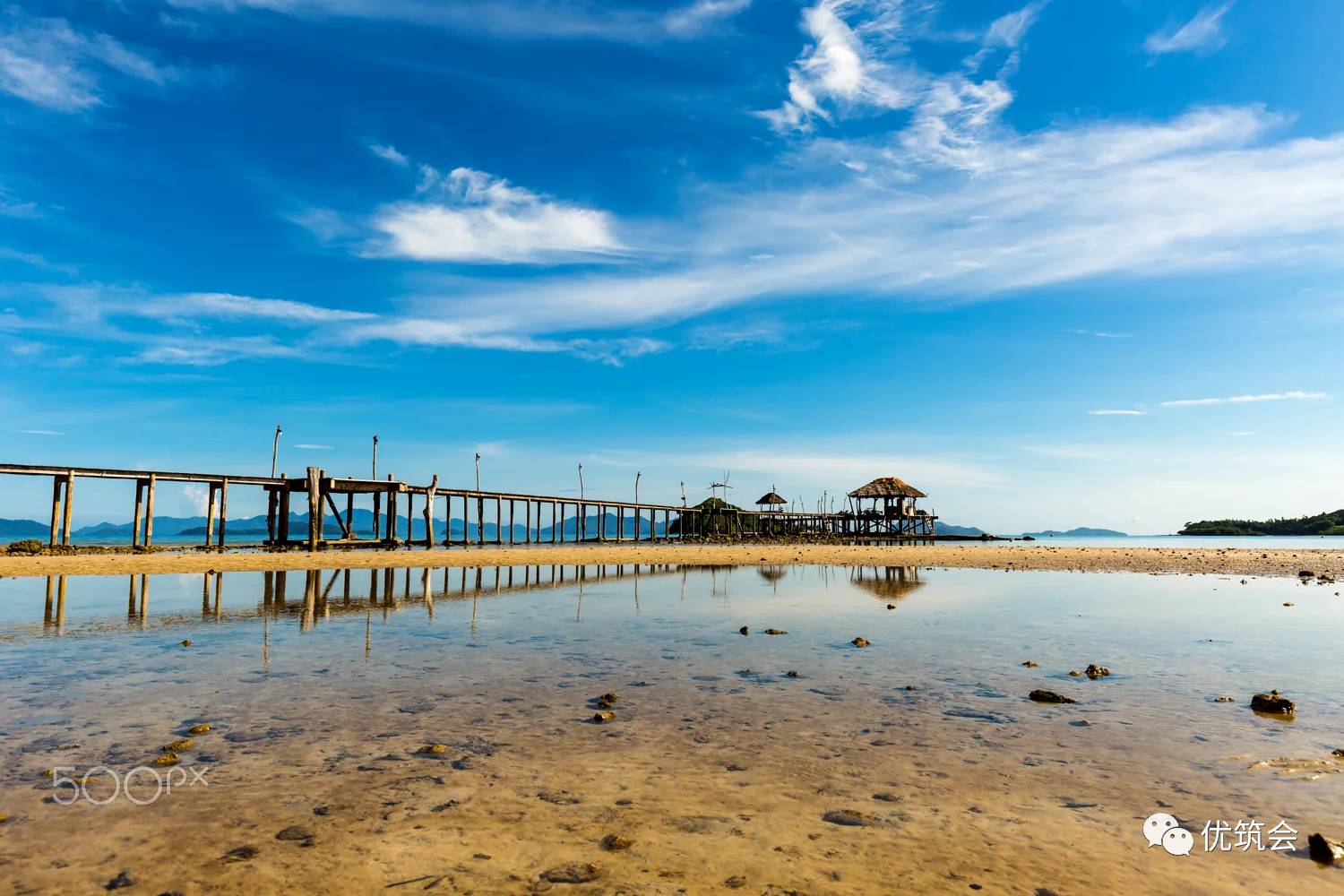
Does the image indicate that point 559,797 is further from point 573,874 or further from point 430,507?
point 430,507

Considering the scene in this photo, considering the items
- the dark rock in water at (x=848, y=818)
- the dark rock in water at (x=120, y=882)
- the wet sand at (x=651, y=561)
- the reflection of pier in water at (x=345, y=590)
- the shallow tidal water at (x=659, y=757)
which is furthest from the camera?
the wet sand at (x=651, y=561)

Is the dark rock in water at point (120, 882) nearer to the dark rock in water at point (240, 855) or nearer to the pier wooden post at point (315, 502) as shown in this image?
the dark rock in water at point (240, 855)

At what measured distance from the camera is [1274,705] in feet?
26.2

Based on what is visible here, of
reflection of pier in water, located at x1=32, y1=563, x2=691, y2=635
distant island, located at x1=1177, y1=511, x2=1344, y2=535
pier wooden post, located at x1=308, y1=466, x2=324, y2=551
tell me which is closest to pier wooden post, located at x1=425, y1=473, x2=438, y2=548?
pier wooden post, located at x1=308, y1=466, x2=324, y2=551

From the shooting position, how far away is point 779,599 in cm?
2039

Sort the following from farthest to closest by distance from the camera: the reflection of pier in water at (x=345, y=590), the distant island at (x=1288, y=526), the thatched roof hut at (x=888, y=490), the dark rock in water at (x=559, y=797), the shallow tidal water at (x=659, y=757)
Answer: the distant island at (x=1288, y=526) < the thatched roof hut at (x=888, y=490) < the reflection of pier in water at (x=345, y=590) < the dark rock in water at (x=559, y=797) < the shallow tidal water at (x=659, y=757)

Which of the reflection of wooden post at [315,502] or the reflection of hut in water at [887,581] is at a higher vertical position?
the reflection of wooden post at [315,502]

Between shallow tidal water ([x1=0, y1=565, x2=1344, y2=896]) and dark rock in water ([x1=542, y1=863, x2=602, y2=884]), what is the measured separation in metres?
0.02

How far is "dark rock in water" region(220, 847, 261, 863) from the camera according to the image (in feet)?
13.7

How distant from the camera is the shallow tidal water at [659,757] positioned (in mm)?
4164

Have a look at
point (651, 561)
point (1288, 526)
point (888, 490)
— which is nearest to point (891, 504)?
point (888, 490)

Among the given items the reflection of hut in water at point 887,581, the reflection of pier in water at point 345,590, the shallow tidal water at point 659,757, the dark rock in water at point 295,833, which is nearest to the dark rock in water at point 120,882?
the shallow tidal water at point 659,757

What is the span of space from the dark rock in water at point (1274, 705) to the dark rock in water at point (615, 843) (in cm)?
806

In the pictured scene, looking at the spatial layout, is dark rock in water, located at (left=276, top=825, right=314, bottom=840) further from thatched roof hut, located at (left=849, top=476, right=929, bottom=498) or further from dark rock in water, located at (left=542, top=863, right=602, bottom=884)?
thatched roof hut, located at (left=849, top=476, right=929, bottom=498)
